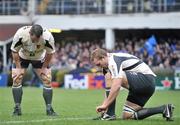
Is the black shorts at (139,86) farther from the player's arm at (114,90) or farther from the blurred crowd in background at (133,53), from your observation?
the blurred crowd in background at (133,53)

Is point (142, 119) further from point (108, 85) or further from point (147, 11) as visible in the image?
point (147, 11)

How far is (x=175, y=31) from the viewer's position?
43.2 metres

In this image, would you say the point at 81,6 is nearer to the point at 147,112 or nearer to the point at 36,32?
the point at 36,32

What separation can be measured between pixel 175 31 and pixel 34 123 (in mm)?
31275

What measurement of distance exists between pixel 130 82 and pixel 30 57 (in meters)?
3.17

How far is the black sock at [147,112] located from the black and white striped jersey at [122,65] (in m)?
0.74

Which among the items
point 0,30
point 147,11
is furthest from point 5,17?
point 147,11

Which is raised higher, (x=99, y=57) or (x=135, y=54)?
(x=99, y=57)

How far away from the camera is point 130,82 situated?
12.9 m

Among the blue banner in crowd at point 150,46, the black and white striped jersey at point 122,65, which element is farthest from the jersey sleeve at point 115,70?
the blue banner in crowd at point 150,46

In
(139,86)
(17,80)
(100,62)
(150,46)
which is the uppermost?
(100,62)

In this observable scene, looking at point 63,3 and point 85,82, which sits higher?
point 63,3

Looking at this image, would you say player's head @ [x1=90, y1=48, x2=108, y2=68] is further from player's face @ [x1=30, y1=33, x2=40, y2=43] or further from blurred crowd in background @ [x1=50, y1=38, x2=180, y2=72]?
blurred crowd in background @ [x1=50, y1=38, x2=180, y2=72]

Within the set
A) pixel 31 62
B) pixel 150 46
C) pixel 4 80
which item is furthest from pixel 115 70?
pixel 4 80
